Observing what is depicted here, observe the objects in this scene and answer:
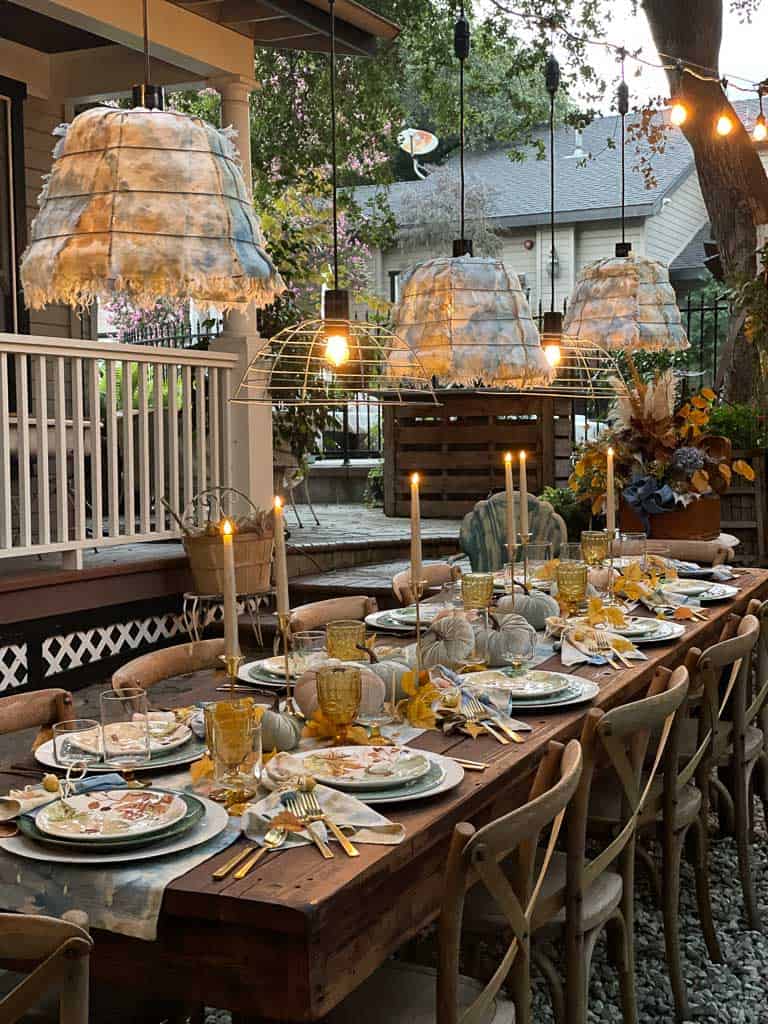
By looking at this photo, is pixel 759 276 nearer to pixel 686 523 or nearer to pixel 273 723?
pixel 686 523

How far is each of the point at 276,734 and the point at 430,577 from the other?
2511 millimetres

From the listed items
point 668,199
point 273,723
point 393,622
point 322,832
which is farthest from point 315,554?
point 668,199

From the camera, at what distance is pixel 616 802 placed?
354cm

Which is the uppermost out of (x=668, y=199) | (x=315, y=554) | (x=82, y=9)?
(x=668, y=199)

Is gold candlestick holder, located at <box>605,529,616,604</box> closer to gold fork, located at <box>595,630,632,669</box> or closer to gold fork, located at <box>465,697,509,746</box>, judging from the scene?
gold fork, located at <box>595,630,632,669</box>

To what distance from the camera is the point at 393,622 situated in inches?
159

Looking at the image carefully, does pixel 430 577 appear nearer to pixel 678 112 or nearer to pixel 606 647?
pixel 606 647

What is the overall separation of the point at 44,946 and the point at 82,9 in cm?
513

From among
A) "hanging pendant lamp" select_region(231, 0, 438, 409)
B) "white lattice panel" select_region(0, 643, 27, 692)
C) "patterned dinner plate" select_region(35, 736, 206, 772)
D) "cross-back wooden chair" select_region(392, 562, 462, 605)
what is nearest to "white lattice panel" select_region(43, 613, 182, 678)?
"white lattice panel" select_region(0, 643, 27, 692)

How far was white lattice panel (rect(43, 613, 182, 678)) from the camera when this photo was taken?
17.6ft

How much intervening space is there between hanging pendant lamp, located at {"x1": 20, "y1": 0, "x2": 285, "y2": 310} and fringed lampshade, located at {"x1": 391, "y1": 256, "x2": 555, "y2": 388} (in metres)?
1.05

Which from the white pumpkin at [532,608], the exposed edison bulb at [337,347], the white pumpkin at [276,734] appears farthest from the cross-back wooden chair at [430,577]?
the white pumpkin at [276,734]

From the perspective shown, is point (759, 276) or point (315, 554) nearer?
point (315, 554)

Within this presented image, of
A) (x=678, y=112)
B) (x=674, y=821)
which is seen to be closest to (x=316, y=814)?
(x=674, y=821)
